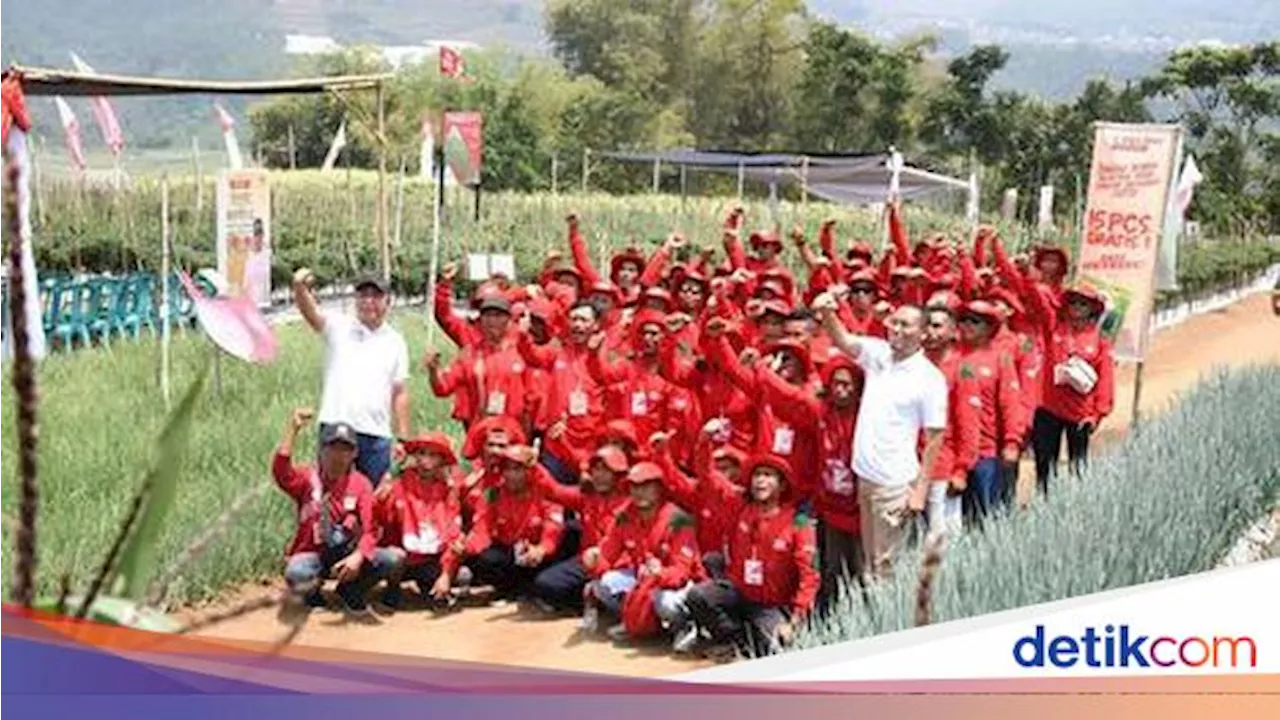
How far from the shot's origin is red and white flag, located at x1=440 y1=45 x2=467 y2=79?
6.18 ft

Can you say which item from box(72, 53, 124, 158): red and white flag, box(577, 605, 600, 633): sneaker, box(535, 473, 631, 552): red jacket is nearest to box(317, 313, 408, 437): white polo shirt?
box(535, 473, 631, 552): red jacket

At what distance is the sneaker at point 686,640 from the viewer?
3.23 m

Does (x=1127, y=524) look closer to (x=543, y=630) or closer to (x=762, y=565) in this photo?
(x=543, y=630)

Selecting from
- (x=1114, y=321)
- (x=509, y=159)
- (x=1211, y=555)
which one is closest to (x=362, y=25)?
(x=1211, y=555)

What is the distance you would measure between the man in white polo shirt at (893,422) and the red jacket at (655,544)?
1.39 ft

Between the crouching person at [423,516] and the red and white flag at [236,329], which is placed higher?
the red and white flag at [236,329]

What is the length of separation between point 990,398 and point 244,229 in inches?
71.9

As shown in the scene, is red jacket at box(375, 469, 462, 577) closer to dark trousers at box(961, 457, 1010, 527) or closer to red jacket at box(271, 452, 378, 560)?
red jacket at box(271, 452, 378, 560)

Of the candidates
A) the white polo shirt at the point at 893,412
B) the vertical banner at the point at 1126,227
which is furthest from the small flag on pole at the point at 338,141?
the vertical banner at the point at 1126,227

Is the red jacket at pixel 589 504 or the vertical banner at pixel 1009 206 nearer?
the red jacket at pixel 589 504

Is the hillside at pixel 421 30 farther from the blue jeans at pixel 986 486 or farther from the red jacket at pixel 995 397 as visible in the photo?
the red jacket at pixel 995 397

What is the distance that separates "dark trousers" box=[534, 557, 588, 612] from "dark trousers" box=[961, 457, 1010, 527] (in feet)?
2.95

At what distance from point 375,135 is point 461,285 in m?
4.54

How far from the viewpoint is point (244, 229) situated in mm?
4164
